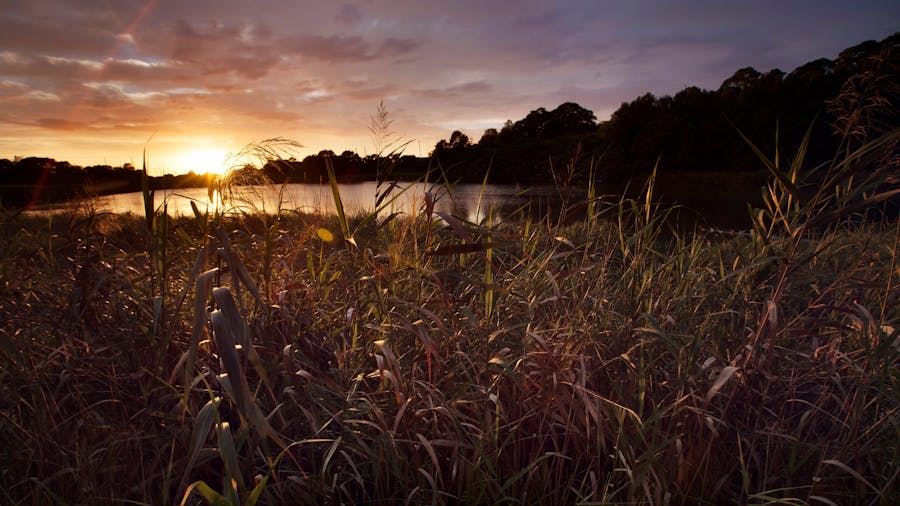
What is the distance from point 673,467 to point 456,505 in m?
0.88

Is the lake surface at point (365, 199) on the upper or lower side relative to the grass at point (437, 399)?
upper

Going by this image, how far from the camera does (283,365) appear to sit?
2.21 metres

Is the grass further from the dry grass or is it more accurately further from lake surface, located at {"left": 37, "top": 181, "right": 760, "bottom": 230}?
lake surface, located at {"left": 37, "top": 181, "right": 760, "bottom": 230}

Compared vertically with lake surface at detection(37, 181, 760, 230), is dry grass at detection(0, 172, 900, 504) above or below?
below

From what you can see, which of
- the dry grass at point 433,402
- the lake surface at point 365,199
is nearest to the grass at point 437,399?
the dry grass at point 433,402

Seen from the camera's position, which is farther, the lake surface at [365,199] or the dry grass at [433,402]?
the lake surface at [365,199]

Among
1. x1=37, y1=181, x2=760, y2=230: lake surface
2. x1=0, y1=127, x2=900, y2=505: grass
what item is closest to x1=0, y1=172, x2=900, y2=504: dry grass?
x1=0, y1=127, x2=900, y2=505: grass

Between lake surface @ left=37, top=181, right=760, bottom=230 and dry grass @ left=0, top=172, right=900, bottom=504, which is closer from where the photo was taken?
dry grass @ left=0, top=172, right=900, bottom=504

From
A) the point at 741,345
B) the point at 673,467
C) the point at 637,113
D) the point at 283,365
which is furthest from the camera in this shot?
the point at 637,113

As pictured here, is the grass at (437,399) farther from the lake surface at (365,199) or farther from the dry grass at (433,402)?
the lake surface at (365,199)

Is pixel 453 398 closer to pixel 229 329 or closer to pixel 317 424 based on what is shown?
pixel 317 424

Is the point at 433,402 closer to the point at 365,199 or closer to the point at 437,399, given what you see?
the point at 437,399

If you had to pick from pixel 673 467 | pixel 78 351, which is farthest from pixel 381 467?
pixel 78 351

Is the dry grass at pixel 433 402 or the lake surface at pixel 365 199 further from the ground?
the lake surface at pixel 365 199
